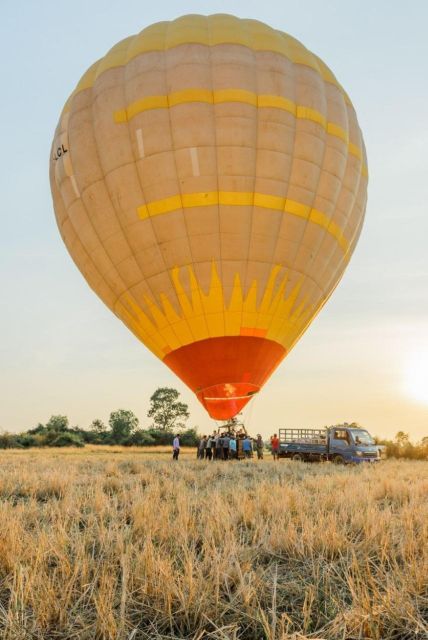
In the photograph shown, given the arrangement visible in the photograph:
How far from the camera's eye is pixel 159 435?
182ft

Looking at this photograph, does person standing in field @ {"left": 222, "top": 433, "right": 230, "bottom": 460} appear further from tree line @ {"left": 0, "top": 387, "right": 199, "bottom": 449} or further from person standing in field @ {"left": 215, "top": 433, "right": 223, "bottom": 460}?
tree line @ {"left": 0, "top": 387, "right": 199, "bottom": 449}

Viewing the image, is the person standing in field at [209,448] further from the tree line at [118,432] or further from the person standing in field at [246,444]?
the tree line at [118,432]

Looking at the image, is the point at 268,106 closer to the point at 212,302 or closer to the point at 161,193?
the point at 161,193

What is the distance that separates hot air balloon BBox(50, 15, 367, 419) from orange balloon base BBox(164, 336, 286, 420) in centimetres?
5

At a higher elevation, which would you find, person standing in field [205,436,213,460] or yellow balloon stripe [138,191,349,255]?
yellow balloon stripe [138,191,349,255]

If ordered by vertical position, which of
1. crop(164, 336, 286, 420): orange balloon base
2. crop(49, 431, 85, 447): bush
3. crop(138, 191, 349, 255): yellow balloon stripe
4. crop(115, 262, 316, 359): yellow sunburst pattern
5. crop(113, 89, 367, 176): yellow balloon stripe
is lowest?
crop(49, 431, 85, 447): bush

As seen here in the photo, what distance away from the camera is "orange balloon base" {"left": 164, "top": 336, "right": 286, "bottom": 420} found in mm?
17828

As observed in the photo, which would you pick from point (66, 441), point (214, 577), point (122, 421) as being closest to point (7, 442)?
point (66, 441)

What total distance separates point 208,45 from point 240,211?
5.63m

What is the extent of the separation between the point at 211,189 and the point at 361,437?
1290 cm

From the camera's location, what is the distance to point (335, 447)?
75.9 ft

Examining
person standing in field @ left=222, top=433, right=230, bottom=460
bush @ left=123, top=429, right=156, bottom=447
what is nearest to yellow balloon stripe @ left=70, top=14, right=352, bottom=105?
person standing in field @ left=222, top=433, right=230, bottom=460

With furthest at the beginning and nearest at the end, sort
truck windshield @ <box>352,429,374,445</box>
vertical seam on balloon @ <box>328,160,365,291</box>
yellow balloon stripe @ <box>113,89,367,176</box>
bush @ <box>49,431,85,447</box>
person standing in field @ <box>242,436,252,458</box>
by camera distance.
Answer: bush @ <box>49,431,85,447</box> → truck windshield @ <box>352,429,374,445</box> → person standing in field @ <box>242,436,252,458</box> → vertical seam on balloon @ <box>328,160,365,291</box> → yellow balloon stripe @ <box>113,89,367,176</box>

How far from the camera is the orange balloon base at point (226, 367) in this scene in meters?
17.8
